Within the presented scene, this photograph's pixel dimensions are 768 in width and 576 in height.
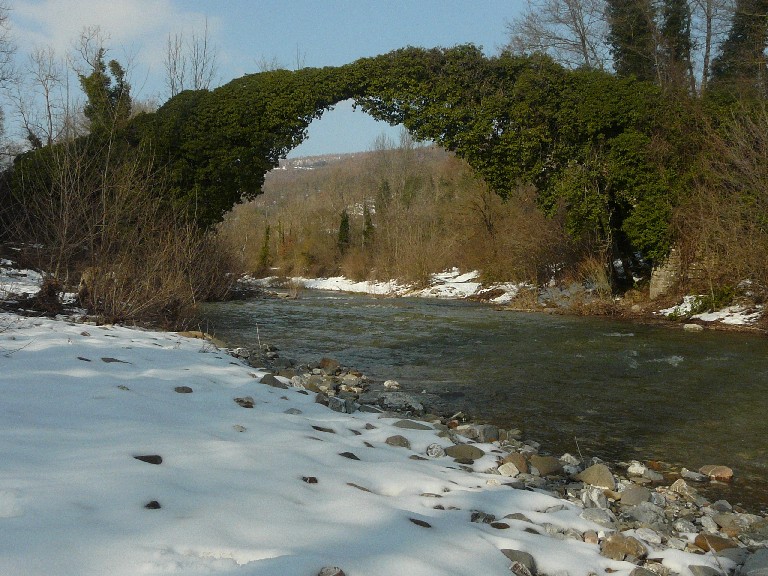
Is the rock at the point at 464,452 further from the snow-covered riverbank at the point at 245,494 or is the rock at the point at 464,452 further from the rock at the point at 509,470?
the rock at the point at 509,470

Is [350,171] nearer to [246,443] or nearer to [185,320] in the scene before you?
[185,320]

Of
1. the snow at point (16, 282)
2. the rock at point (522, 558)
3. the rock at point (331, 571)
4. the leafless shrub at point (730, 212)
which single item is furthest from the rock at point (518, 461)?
the leafless shrub at point (730, 212)

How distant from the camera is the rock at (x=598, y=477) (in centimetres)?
468

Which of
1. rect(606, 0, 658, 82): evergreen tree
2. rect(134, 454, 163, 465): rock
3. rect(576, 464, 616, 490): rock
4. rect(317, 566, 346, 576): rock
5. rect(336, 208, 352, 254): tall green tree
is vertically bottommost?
rect(576, 464, 616, 490): rock

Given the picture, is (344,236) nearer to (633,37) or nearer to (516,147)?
(633,37)

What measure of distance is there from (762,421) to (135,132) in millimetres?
16330

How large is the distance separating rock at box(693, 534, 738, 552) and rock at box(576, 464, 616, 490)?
3.10 ft

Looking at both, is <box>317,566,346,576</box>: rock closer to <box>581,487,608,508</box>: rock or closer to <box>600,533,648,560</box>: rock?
<box>600,533,648,560</box>: rock

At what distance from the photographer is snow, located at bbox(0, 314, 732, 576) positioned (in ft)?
7.16

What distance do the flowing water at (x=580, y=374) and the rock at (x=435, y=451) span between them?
61.8 inches

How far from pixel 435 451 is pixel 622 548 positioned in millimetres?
1852

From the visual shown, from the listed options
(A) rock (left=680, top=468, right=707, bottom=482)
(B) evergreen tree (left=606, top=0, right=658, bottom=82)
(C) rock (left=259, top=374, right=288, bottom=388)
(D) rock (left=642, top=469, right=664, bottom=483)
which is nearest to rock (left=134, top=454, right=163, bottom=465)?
(C) rock (left=259, top=374, right=288, bottom=388)

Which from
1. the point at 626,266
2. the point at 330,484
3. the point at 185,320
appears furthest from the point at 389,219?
the point at 330,484

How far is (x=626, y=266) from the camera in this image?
18.9 metres
